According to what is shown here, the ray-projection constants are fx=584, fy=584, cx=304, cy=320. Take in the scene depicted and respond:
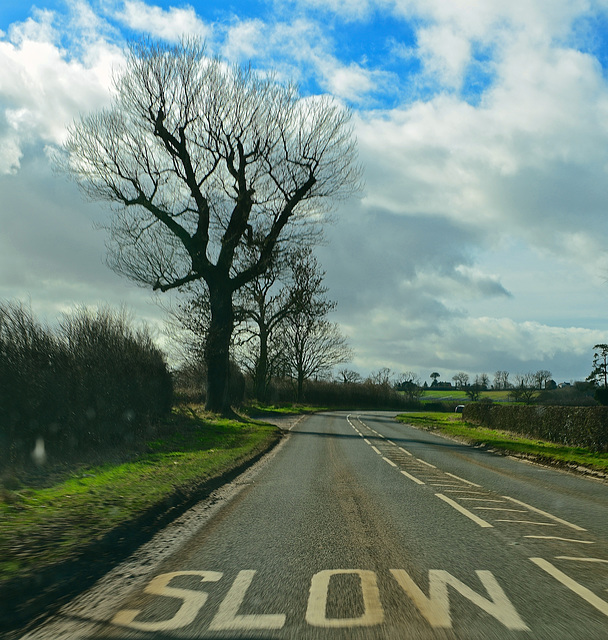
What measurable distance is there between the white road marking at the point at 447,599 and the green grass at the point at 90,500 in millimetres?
3124

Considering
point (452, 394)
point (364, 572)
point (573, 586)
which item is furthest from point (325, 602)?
point (452, 394)

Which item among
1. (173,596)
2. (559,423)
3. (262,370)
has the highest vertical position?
(262,370)

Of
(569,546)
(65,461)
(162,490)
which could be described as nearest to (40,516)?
(162,490)

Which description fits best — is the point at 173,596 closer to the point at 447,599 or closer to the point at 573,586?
the point at 447,599

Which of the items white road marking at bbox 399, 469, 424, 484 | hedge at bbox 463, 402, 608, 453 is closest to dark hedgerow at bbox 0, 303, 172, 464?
white road marking at bbox 399, 469, 424, 484

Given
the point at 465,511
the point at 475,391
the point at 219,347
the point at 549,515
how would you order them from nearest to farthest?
the point at 549,515 < the point at 465,511 < the point at 219,347 < the point at 475,391

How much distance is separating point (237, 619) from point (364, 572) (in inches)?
62.7

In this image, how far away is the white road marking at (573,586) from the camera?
14.7 ft

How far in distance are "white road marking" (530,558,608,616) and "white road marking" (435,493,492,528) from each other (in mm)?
1733

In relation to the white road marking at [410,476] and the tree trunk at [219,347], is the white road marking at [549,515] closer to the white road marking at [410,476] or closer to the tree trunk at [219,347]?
the white road marking at [410,476]

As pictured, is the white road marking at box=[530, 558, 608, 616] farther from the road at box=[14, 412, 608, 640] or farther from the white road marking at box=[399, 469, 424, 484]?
the white road marking at box=[399, 469, 424, 484]

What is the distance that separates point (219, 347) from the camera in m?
30.0

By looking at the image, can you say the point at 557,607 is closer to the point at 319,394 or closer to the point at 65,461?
the point at 65,461

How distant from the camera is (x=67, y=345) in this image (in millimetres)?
15648
